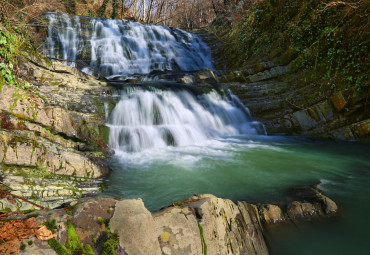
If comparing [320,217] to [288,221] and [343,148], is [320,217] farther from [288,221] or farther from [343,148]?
[343,148]

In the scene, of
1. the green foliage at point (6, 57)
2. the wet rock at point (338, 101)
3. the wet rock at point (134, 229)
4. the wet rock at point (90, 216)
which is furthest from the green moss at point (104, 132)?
the wet rock at point (338, 101)

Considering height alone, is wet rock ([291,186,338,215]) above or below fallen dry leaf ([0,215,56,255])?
below

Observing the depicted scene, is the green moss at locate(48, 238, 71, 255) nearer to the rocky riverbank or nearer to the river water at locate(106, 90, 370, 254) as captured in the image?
the rocky riverbank

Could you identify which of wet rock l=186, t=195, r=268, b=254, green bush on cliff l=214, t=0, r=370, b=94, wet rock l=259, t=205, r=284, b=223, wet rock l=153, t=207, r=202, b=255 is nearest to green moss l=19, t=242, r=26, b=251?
wet rock l=153, t=207, r=202, b=255

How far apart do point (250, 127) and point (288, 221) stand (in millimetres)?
6781

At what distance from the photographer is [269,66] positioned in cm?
1104

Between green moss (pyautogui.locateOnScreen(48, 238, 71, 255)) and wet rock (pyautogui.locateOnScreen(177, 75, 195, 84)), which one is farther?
wet rock (pyautogui.locateOnScreen(177, 75, 195, 84))

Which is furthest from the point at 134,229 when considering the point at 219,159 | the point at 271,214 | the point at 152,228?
the point at 219,159

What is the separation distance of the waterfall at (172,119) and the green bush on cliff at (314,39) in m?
3.61

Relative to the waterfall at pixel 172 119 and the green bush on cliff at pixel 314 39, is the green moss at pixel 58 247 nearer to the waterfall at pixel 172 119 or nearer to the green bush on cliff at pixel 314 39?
the waterfall at pixel 172 119

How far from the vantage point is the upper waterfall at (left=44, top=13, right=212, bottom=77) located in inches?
519

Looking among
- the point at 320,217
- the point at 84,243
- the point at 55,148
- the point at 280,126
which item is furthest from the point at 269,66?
the point at 84,243

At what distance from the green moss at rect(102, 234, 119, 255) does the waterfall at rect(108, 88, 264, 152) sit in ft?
16.1

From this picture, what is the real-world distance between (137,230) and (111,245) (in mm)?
242
